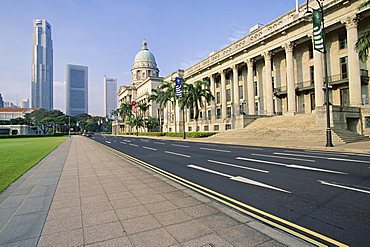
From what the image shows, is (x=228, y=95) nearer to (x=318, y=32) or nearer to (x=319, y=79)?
(x=319, y=79)

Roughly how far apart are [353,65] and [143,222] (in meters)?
31.9

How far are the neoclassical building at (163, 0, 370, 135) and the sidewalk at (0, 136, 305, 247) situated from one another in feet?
79.1

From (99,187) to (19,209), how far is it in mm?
2267

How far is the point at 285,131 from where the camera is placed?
27562 mm

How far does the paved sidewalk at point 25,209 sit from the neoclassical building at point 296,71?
84.6 ft

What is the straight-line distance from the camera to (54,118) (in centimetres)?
10419

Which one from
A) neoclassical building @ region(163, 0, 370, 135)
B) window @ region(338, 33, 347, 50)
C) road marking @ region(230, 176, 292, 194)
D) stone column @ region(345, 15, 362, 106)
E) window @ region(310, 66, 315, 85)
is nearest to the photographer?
road marking @ region(230, 176, 292, 194)

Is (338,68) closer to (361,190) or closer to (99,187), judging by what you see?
(361,190)

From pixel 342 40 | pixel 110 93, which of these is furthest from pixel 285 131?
pixel 110 93

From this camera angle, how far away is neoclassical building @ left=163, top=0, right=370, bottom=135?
27.0m

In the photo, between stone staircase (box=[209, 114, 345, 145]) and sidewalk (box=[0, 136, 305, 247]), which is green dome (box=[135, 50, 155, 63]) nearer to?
stone staircase (box=[209, 114, 345, 145])

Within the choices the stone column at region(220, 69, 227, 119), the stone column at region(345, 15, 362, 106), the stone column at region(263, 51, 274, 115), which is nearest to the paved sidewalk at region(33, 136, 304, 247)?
the stone column at region(345, 15, 362, 106)

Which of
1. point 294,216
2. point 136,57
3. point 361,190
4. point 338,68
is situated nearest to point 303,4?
point 338,68

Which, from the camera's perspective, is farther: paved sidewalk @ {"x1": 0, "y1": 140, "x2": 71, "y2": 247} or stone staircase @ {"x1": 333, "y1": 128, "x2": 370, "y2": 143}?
stone staircase @ {"x1": 333, "y1": 128, "x2": 370, "y2": 143}
